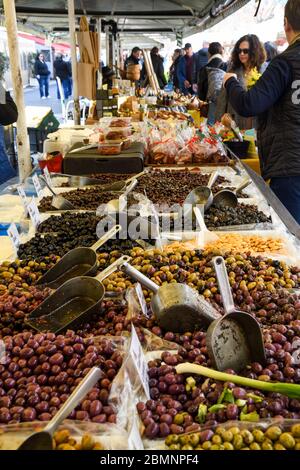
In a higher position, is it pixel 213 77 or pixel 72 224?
pixel 213 77

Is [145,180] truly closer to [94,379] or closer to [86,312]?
[86,312]

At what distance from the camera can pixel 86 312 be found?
163 cm

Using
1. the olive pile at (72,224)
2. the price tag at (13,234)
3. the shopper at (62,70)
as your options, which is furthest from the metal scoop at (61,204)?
the shopper at (62,70)

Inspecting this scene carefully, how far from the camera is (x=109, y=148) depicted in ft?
13.4

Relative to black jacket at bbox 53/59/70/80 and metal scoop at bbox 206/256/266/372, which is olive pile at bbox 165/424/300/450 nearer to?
metal scoop at bbox 206/256/266/372

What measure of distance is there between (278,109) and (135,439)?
262cm

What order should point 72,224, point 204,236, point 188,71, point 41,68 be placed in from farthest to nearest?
point 41,68 < point 188,71 < point 72,224 < point 204,236

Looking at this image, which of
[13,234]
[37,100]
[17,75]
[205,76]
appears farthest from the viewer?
[37,100]

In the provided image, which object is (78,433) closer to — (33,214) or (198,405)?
(198,405)

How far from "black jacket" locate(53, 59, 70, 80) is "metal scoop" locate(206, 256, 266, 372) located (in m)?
18.1

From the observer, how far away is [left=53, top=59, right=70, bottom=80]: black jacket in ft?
59.2

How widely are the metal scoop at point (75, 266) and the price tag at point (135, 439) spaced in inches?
36.0

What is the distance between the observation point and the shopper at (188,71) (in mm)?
13336

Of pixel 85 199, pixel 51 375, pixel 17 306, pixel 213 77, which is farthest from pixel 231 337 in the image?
pixel 213 77
